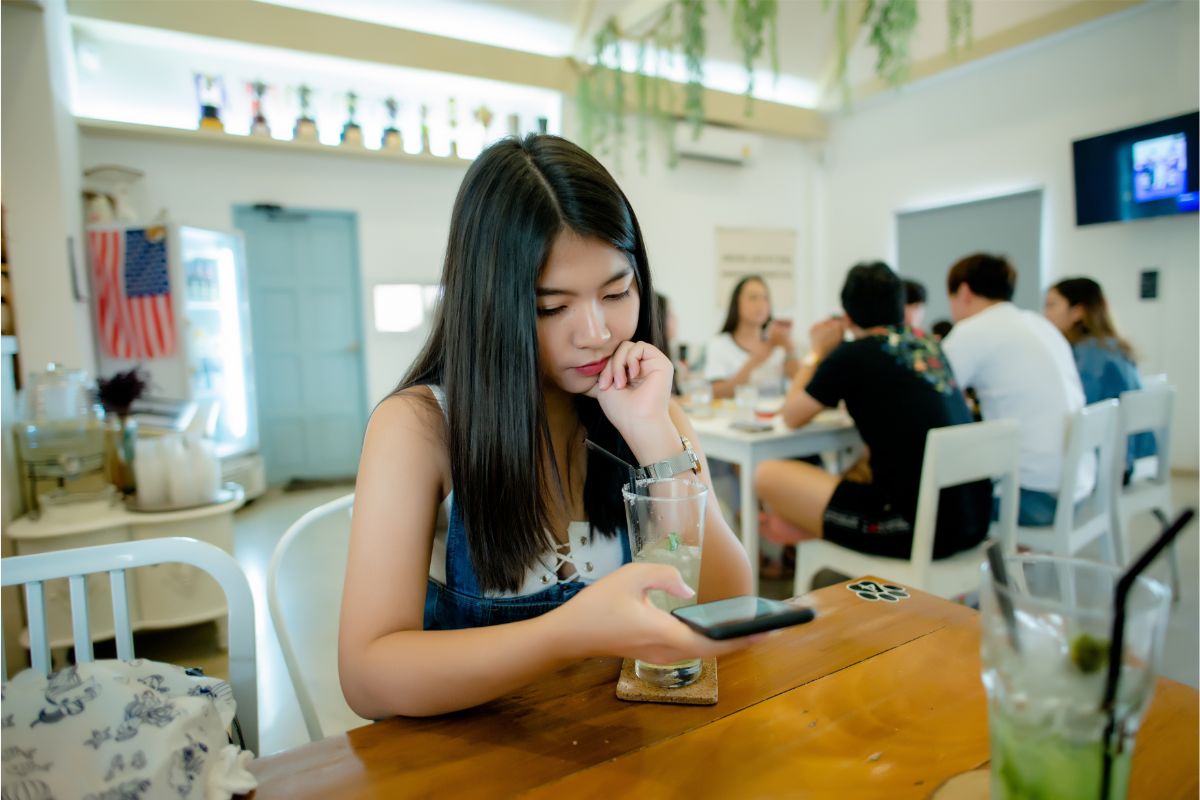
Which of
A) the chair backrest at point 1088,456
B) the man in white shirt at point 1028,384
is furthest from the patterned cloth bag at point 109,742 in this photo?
the man in white shirt at point 1028,384

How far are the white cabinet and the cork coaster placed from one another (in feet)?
7.18

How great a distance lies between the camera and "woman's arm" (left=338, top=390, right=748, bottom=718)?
2.01 feet

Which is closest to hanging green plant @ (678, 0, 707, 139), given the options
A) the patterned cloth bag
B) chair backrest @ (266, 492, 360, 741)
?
chair backrest @ (266, 492, 360, 741)

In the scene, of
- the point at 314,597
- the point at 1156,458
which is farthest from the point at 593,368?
the point at 1156,458

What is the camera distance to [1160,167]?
451cm

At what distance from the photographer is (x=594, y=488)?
1073 millimetres

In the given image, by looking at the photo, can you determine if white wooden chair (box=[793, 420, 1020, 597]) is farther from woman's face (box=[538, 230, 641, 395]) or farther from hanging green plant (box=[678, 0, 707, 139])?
hanging green plant (box=[678, 0, 707, 139])

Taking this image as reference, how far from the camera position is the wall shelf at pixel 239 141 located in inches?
170

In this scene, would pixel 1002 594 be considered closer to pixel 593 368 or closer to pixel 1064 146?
pixel 593 368

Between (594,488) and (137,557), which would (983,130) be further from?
(137,557)

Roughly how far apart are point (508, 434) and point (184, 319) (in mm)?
4217

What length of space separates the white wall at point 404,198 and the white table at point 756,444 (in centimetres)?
227

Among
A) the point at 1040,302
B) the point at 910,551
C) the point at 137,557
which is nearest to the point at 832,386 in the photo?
the point at 910,551

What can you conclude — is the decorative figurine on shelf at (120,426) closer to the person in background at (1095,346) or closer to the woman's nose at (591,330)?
the woman's nose at (591,330)
